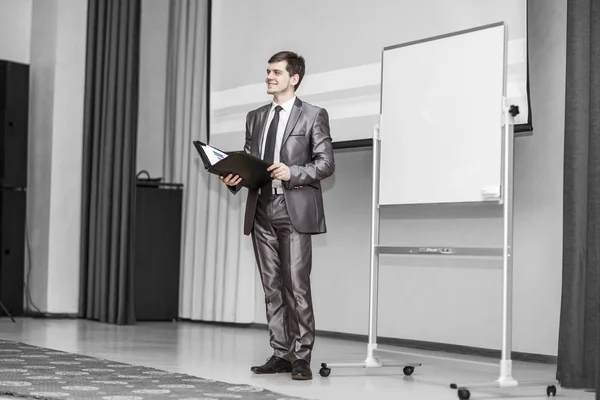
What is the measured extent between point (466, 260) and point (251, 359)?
1314mm

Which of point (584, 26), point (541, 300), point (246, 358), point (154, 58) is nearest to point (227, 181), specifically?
point (246, 358)

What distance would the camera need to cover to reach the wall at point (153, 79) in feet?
22.1

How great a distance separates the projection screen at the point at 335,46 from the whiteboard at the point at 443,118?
0.37 feet

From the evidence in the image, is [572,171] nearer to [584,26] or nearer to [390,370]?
[584,26]

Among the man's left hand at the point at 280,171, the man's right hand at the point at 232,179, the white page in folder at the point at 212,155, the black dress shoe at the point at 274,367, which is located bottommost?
the black dress shoe at the point at 274,367

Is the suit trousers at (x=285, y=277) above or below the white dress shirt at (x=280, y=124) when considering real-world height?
below

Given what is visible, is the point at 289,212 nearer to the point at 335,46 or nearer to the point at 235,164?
the point at 235,164

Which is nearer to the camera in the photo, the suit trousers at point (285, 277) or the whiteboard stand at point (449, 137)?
the whiteboard stand at point (449, 137)

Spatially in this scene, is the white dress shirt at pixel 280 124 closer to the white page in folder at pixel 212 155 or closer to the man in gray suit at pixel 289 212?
the man in gray suit at pixel 289 212

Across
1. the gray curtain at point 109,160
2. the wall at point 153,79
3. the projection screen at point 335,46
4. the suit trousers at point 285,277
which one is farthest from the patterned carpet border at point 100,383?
the wall at point 153,79

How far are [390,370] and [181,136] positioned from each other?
3203mm

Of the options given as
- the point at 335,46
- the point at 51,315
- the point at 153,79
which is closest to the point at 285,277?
the point at 335,46

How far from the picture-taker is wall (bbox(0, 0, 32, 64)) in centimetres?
648

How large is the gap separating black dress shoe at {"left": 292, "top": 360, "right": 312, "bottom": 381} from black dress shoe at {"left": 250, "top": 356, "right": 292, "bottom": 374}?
0.13m
